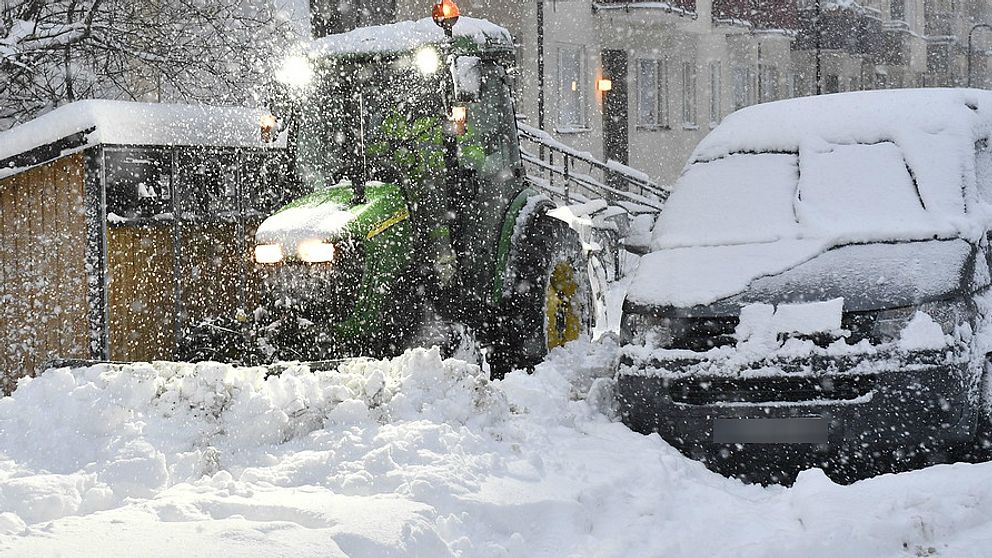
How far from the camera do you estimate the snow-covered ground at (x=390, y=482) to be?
4.88 metres

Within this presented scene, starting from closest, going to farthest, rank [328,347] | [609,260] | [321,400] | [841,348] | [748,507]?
1. [748,507]
2. [841,348]
3. [321,400]
4. [328,347]
5. [609,260]

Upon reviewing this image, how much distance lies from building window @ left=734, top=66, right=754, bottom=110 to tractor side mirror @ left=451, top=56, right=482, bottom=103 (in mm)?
25952

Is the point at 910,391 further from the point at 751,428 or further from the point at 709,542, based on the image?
the point at 709,542

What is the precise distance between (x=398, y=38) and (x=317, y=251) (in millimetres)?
1777

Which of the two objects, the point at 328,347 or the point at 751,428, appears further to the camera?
the point at 328,347

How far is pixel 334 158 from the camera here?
895 centimetres

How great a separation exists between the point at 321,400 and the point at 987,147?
3.79 metres

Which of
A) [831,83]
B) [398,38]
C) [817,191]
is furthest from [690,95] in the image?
[817,191]

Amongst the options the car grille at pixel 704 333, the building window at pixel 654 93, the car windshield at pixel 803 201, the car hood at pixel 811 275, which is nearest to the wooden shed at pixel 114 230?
the car windshield at pixel 803 201

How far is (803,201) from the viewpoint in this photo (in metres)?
6.96

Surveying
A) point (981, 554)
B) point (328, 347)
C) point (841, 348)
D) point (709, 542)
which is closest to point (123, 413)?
point (328, 347)

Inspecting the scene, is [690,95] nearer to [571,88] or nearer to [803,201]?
[571,88]

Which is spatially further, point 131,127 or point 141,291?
point 141,291

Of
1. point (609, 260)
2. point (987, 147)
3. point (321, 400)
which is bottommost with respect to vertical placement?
point (609, 260)
